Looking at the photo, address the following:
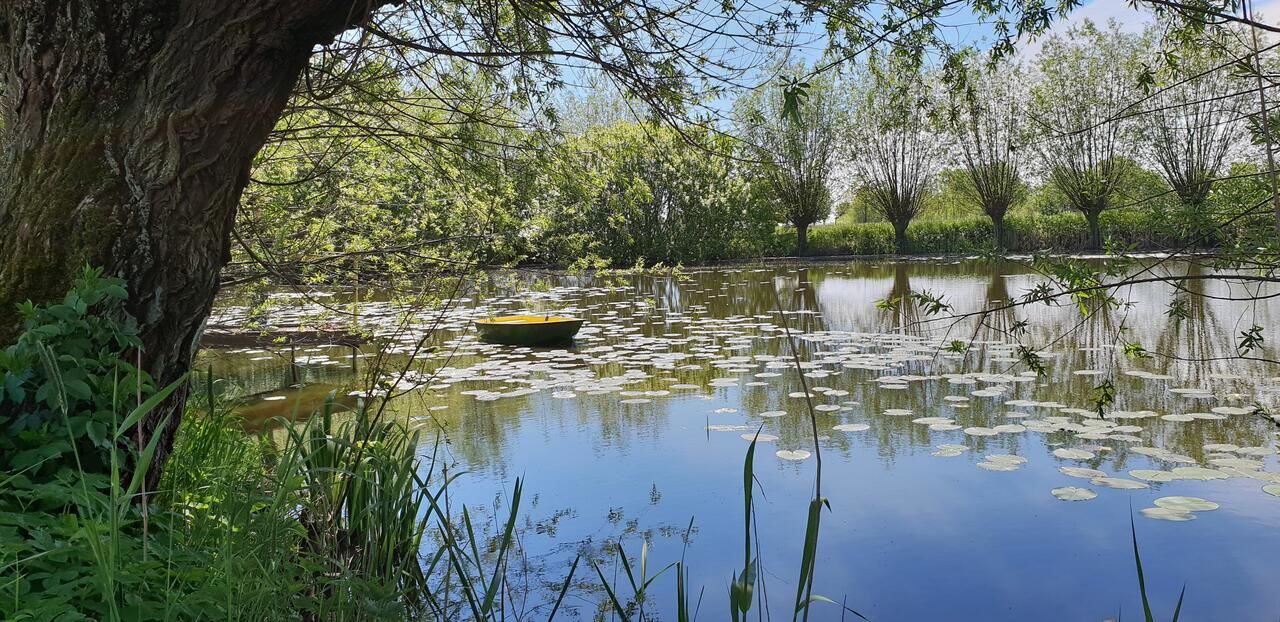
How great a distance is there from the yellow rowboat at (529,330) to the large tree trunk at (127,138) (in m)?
6.75

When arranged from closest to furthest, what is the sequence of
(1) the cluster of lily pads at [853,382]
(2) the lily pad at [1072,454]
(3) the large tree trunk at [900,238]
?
(1) the cluster of lily pads at [853,382] < (2) the lily pad at [1072,454] < (3) the large tree trunk at [900,238]

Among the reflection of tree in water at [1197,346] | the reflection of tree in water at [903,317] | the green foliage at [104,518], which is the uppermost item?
the green foliage at [104,518]

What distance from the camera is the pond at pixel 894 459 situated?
3.23 meters

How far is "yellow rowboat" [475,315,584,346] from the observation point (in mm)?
8773

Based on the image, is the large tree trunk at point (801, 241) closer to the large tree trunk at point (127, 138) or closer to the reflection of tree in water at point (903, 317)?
the reflection of tree in water at point (903, 317)

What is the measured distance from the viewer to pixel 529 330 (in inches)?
349

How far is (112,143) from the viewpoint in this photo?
191 centimetres

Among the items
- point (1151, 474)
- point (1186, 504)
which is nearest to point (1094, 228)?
point (1151, 474)

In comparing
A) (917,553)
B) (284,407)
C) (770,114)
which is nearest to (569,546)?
(917,553)

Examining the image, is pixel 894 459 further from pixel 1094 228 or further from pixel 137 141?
pixel 1094 228

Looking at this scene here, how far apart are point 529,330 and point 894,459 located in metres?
5.05

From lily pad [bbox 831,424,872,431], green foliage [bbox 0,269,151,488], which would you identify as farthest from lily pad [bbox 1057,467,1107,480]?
green foliage [bbox 0,269,151,488]

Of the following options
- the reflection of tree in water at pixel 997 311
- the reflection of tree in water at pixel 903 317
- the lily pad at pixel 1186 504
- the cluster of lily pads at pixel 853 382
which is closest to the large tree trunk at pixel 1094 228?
the reflection of tree in water at pixel 997 311

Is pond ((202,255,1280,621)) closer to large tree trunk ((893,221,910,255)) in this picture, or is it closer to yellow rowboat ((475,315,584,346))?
yellow rowboat ((475,315,584,346))
